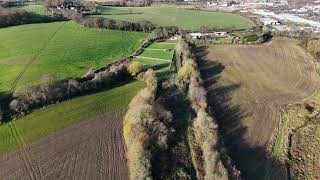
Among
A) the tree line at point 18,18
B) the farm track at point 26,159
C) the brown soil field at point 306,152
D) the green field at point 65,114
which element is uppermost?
the tree line at point 18,18

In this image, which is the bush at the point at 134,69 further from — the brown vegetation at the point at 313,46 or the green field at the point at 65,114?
the brown vegetation at the point at 313,46

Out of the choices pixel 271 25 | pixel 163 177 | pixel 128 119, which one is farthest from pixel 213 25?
pixel 163 177

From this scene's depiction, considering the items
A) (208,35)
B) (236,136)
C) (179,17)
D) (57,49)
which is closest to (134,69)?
(57,49)

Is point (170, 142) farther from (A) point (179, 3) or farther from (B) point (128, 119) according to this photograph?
(A) point (179, 3)

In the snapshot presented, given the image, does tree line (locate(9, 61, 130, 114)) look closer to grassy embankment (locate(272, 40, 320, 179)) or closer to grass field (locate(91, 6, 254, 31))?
grassy embankment (locate(272, 40, 320, 179))

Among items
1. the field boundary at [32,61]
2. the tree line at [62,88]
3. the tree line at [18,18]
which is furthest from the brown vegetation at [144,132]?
the tree line at [18,18]
